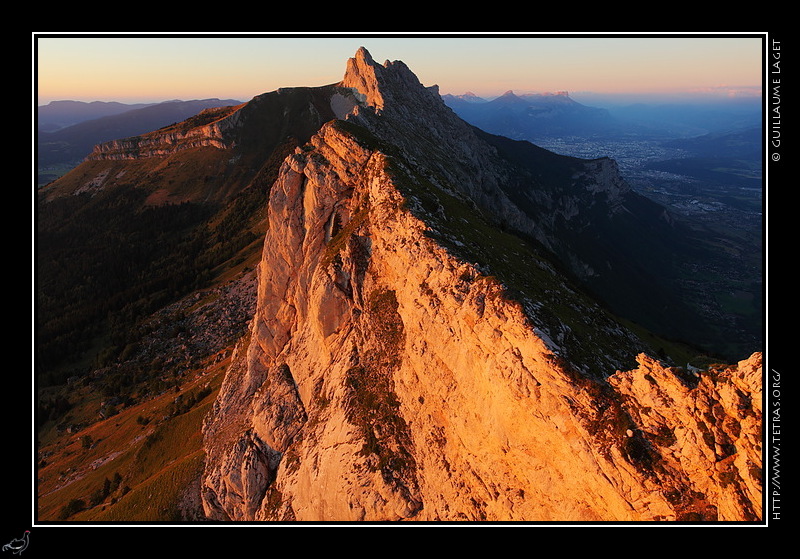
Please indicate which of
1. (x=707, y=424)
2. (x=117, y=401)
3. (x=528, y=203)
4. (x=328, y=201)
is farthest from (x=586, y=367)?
(x=528, y=203)

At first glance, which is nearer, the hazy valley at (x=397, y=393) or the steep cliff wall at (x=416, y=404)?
the steep cliff wall at (x=416, y=404)

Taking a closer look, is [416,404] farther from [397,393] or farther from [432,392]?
[397,393]

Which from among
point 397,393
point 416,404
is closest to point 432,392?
point 416,404

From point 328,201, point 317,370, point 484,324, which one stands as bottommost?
point 317,370

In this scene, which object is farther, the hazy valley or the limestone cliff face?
the hazy valley

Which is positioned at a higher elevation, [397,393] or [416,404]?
[397,393]

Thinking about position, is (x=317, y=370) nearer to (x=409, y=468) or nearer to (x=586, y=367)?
(x=409, y=468)

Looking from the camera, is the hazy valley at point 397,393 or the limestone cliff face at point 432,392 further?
the hazy valley at point 397,393
